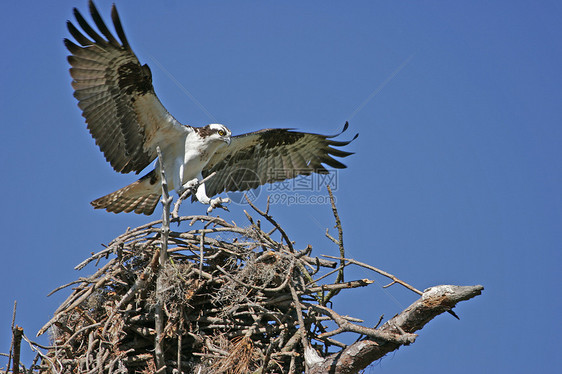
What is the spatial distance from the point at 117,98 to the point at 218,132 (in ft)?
4.03

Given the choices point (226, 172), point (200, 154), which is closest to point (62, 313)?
point (200, 154)

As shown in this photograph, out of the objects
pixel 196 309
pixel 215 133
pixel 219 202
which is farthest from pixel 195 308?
pixel 215 133

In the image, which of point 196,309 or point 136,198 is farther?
point 136,198

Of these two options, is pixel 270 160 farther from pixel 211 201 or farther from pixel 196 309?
pixel 196 309

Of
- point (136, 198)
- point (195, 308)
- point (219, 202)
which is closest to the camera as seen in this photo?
point (195, 308)

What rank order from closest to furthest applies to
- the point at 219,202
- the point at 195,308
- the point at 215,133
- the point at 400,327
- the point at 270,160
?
the point at 400,327, the point at 195,308, the point at 219,202, the point at 215,133, the point at 270,160

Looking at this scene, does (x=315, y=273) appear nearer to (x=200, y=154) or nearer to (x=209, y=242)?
(x=209, y=242)

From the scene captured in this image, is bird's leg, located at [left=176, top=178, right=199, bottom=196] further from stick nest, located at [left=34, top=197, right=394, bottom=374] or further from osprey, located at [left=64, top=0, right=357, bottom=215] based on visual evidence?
stick nest, located at [left=34, top=197, right=394, bottom=374]

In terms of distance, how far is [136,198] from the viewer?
7.38 metres

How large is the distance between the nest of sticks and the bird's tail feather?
1877mm

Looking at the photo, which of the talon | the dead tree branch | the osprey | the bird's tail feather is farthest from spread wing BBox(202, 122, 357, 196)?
the dead tree branch

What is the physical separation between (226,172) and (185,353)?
10.6 ft

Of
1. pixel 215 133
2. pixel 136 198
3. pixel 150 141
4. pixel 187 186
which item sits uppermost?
pixel 215 133

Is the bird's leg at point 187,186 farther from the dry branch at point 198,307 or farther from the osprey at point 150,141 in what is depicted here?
the dry branch at point 198,307
